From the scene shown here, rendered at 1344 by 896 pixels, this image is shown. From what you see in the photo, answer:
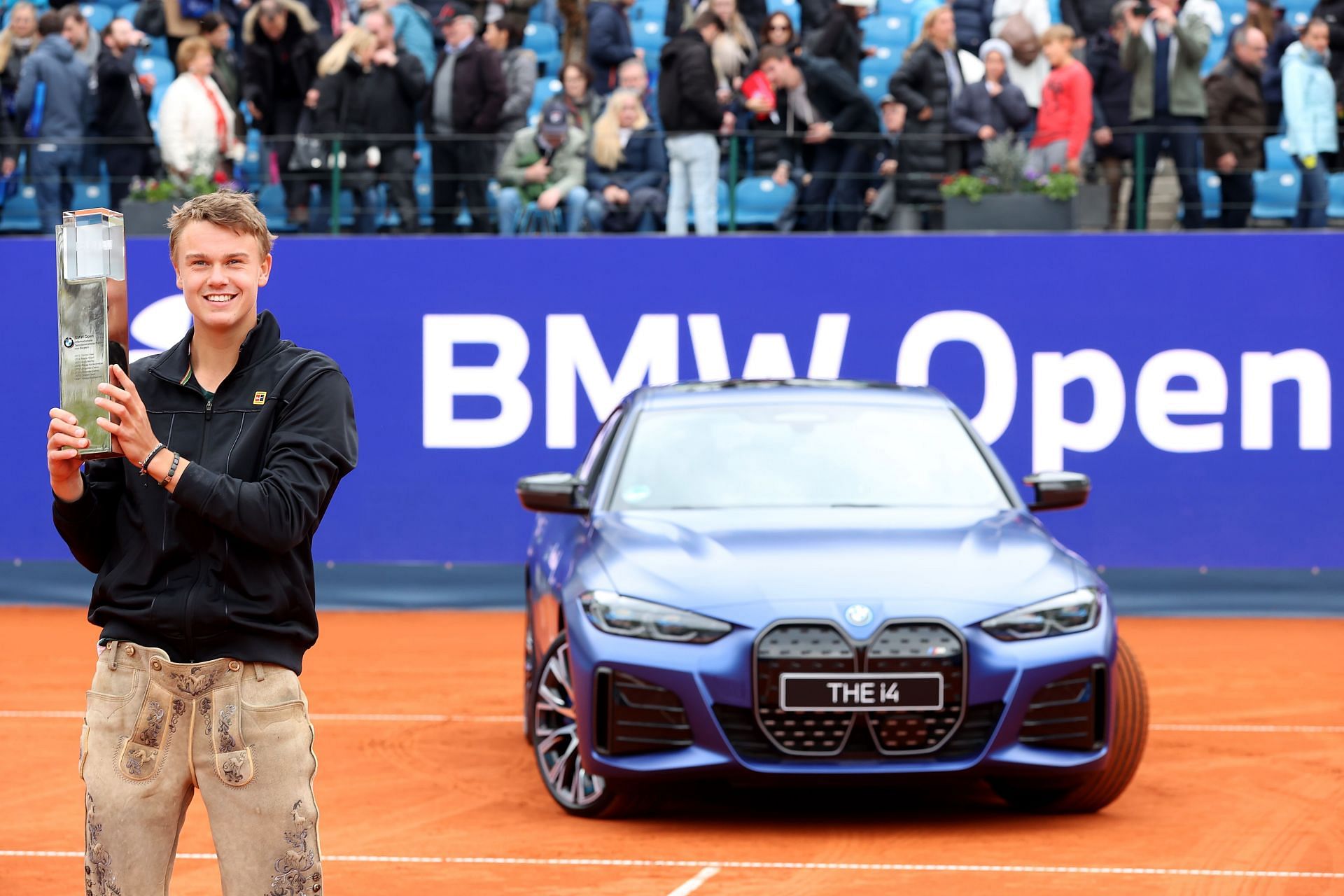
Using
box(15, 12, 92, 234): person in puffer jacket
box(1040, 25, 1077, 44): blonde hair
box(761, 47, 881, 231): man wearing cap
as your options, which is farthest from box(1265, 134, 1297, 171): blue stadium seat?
box(15, 12, 92, 234): person in puffer jacket

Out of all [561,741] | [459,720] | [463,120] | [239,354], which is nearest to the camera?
[239,354]

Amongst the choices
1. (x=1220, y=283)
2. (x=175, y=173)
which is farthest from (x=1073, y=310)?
(x=175, y=173)

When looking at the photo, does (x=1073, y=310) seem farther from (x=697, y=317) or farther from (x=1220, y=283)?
(x=697, y=317)

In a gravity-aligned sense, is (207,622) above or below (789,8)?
below

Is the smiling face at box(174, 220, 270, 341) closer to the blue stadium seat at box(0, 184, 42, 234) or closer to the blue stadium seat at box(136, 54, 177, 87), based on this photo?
the blue stadium seat at box(0, 184, 42, 234)

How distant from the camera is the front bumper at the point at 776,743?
724cm

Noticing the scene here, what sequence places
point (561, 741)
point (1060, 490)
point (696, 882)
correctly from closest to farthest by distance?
1. point (696, 882)
2. point (561, 741)
3. point (1060, 490)

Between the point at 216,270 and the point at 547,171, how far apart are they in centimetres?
1153

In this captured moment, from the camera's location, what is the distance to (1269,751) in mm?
9336

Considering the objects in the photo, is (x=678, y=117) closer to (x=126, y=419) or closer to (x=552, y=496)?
(x=552, y=496)

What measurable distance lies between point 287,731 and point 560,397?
10362mm

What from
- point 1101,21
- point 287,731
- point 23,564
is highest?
point 1101,21

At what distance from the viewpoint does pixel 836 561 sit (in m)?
7.57

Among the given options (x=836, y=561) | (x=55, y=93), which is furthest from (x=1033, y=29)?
(x=836, y=561)
